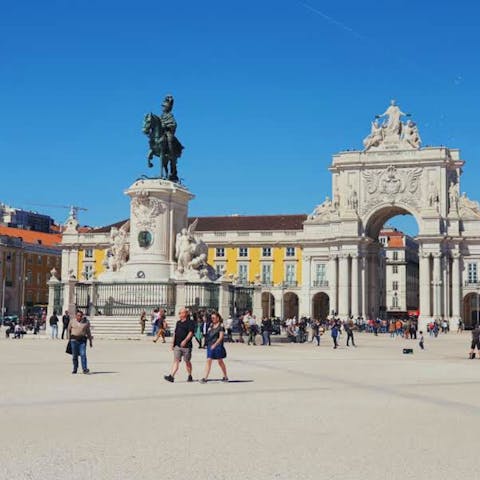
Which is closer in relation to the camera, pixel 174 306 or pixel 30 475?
pixel 30 475

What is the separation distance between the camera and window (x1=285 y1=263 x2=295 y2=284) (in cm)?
8856

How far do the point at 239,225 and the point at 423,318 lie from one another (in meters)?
24.1

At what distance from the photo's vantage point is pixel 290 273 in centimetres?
8869

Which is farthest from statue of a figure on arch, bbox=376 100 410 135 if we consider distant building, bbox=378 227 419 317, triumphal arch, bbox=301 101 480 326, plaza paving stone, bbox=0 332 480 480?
plaza paving stone, bbox=0 332 480 480

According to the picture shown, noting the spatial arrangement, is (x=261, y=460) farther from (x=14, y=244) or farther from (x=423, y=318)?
(x=14, y=244)

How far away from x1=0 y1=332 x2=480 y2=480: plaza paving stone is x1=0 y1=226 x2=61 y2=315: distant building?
236 ft

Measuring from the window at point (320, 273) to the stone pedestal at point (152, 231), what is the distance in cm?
5075

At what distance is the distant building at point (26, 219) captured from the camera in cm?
11894

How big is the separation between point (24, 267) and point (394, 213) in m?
40.4

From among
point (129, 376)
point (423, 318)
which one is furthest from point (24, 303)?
point (129, 376)

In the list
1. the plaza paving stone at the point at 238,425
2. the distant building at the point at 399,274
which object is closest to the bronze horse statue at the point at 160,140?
the plaza paving stone at the point at 238,425

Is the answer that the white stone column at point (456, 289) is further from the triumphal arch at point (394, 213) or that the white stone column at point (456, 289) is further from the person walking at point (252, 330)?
the person walking at point (252, 330)

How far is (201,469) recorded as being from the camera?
7.97 meters

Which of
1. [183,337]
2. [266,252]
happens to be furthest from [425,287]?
[183,337]
